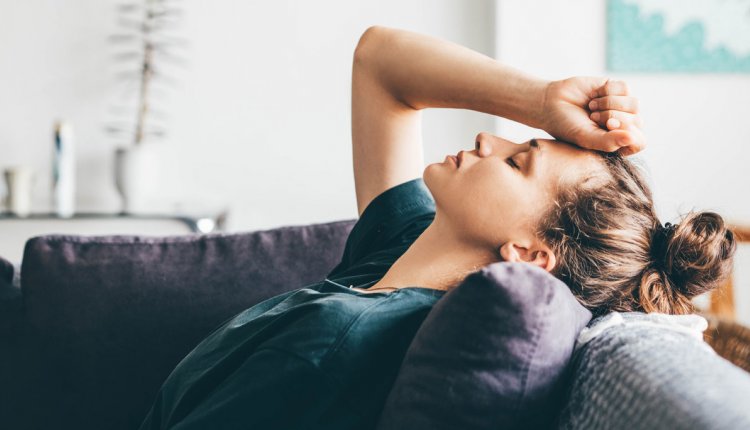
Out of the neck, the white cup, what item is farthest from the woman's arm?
the white cup

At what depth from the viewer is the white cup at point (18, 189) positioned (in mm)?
2801

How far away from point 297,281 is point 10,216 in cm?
187

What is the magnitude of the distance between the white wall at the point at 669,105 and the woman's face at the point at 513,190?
1.79m

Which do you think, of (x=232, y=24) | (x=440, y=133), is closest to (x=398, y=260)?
(x=440, y=133)

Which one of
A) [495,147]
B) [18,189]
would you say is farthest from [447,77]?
[18,189]

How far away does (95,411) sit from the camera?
1242 mm

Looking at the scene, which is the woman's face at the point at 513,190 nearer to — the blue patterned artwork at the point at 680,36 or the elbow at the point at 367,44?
the elbow at the point at 367,44

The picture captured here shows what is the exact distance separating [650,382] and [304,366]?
0.38 meters

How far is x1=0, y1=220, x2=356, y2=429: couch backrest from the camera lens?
1.25 metres

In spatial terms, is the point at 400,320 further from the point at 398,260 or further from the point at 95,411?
the point at 95,411

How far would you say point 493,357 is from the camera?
705 millimetres

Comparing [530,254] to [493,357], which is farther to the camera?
[530,254]

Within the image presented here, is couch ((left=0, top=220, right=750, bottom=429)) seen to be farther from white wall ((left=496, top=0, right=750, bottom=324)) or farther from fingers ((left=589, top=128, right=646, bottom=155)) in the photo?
white wall ((left=496, top=0, right=750, bottom=324))

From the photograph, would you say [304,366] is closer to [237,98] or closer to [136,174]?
[136,174]
